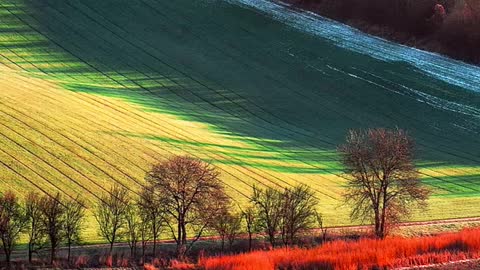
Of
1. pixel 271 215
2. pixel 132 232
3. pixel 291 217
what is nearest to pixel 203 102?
pixel 271 215

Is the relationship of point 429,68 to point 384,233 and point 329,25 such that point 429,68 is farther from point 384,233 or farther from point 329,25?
point 384,233

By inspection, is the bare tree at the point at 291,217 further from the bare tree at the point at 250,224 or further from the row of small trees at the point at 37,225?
the row of small trees at the point at 37,225

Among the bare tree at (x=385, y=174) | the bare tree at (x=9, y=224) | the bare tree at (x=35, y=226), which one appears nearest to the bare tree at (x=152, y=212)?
the bare tree at (x=35, y=226)

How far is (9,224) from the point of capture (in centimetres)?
2919

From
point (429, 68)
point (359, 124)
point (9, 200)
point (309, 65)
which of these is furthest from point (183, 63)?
point (9, 200)

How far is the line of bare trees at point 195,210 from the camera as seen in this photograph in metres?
30.1

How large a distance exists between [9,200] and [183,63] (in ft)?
176

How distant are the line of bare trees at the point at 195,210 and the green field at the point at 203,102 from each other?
399cm

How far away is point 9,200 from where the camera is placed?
30328mm

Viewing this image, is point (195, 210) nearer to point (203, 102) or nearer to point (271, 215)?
point (271, 215)

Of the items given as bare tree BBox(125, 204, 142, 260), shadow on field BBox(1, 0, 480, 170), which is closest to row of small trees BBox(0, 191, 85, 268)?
bare tree BBox(125, 204, 142, 260)

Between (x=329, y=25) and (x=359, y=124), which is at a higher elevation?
(x=329, y=25)

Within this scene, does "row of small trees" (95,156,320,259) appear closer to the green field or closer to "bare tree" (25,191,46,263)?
"bare tree" (25,191,46,263)

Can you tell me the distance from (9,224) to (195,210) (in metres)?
9.22
